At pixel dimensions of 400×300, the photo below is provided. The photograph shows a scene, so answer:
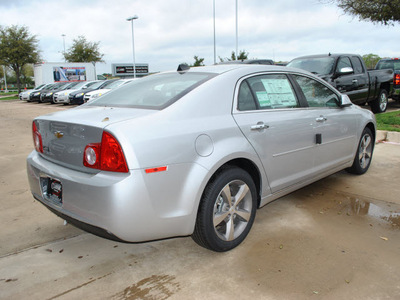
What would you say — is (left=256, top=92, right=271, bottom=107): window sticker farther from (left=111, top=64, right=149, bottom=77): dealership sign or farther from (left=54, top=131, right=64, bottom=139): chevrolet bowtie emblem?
(left=111, top=64, right=149, bottom=77): dealership sign

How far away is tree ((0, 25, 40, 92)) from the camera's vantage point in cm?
3612

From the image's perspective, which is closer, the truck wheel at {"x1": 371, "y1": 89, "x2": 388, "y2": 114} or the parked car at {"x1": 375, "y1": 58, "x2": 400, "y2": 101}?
the truck wheel at {"x1": 371, "y1": 89, "x2": 388, "y2": 114}

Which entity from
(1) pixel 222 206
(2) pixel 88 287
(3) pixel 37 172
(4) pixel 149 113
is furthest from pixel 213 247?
(3) pixel 37 172

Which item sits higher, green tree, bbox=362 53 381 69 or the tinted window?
green tree, bbox=362 53 381 69

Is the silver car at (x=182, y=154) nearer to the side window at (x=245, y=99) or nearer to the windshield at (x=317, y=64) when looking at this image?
the side window at (x=245, y=99)

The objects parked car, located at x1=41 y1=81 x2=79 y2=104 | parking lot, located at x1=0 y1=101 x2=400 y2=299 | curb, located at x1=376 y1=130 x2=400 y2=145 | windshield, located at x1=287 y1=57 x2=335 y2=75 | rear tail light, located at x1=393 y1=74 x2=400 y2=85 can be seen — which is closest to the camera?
→ parking lot, located at x1=0 y1=101 x2=400 y2=299

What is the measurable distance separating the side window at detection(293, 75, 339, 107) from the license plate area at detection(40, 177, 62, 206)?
2.60 meters

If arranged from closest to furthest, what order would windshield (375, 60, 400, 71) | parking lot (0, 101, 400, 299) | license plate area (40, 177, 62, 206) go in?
parking lot (0, 101, 400, 299)
license plate area (40, 177, 62, 206)
windshield (375, 60, 400, 71)

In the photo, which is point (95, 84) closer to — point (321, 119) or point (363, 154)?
point (363, 154)

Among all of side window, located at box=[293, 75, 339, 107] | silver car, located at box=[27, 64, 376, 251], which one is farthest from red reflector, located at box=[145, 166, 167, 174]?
side window, located at box=[293, 75, 339, 107]

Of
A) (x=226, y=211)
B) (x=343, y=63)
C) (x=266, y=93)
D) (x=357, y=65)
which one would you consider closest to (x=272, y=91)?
(x=266, y=93)

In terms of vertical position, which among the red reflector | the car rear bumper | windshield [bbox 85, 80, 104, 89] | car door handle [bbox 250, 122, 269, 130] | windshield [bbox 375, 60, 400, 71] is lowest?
the car rear bumper

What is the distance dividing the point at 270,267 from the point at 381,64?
50.0ft

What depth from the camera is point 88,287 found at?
2521 mm
